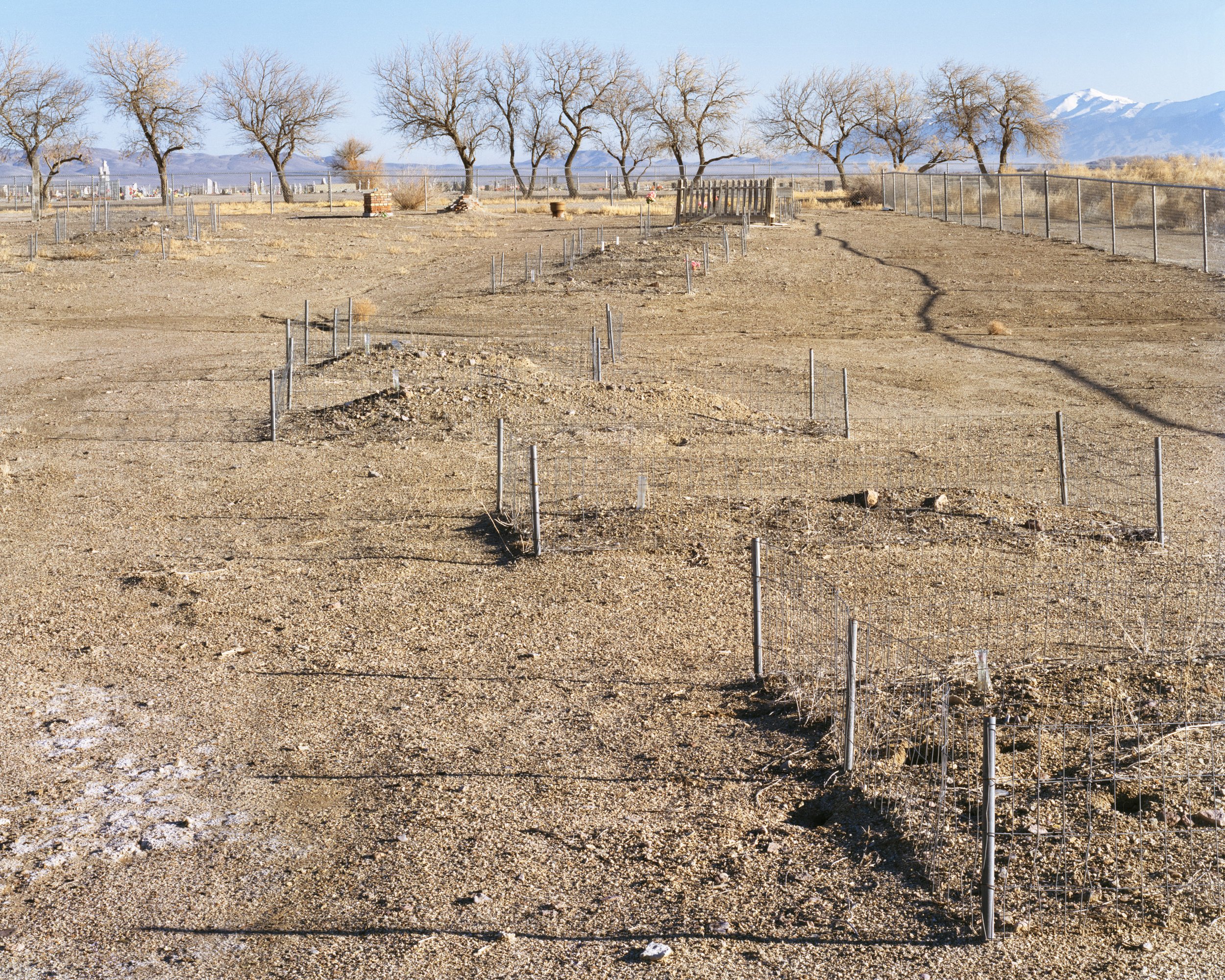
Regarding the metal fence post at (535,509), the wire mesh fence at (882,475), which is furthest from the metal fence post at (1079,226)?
the metal fence post at (535,509)

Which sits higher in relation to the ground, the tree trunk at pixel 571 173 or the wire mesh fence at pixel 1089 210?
the tree trunk at pixel 571 173

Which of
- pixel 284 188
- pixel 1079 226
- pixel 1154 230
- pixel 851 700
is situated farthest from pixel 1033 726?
pixel 284 188

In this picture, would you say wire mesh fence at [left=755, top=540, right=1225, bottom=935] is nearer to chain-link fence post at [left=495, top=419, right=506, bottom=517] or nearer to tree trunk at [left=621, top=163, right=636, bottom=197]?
chain-link fence post at [left=495, top=419, right=506, bottom=517]

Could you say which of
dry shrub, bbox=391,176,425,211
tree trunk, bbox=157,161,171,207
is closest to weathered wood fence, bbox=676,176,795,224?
dry shrub, bbox=391,176,425,211

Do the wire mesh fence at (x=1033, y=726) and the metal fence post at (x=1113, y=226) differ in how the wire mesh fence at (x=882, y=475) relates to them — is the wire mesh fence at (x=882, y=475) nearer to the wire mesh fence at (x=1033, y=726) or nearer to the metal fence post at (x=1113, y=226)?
the wire mesh fence at (x=1033, y=726)

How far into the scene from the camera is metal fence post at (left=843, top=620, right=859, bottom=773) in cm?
630

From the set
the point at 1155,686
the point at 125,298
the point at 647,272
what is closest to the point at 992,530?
the point at 1155,686

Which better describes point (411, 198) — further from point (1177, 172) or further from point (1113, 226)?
point (1113, 226)

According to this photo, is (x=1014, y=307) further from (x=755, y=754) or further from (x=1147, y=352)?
(x=755, y=754)

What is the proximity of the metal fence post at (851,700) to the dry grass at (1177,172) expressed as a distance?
48.3 meters

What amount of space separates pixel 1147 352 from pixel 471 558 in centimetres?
1574

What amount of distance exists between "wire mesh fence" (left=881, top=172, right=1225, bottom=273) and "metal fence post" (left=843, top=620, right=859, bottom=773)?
23.8 meters

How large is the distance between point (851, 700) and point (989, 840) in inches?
58.0

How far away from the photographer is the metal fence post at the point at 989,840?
16.1ft
